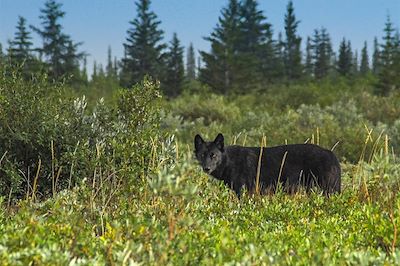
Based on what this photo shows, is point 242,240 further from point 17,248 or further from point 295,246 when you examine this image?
point 17,248

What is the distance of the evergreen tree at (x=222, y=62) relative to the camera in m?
43.5

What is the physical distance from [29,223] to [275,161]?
503 cm

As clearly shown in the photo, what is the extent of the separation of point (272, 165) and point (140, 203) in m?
3.12

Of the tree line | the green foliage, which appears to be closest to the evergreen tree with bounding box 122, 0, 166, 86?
the tree line

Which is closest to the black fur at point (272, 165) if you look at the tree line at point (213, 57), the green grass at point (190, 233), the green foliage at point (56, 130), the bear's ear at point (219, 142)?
the bear's ear at point (219, 142)

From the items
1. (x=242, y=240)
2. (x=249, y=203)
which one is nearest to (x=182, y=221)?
(x=242, y=240)

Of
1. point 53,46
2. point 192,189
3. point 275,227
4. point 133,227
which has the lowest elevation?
point 275,227

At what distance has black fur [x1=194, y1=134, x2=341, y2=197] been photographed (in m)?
7.58

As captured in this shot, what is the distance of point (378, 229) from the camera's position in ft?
13.5

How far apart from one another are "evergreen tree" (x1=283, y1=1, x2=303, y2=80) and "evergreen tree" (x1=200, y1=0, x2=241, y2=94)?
12504 millimetres

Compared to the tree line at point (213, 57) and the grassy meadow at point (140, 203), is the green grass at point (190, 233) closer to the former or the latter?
the grassy meadow at point (140, 203)

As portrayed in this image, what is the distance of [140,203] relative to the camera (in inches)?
207

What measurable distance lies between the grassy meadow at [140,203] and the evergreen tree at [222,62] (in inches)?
1400

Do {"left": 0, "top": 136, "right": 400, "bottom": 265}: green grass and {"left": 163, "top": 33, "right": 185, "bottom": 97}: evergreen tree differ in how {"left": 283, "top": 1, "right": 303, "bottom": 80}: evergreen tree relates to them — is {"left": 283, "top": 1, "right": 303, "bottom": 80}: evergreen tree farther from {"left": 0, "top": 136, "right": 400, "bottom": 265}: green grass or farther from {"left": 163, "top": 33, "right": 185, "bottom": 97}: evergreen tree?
{"left": 0, "top": 136, "right": 400, "bottom": 265}: green grass
